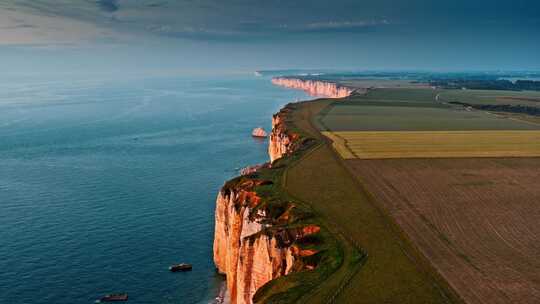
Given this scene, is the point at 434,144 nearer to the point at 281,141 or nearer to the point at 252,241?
the point at 281,141

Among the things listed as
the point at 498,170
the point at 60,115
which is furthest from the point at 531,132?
the point at 60,115

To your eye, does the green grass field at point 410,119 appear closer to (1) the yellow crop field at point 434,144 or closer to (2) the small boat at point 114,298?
(1) the yellow crop field at point 434,144

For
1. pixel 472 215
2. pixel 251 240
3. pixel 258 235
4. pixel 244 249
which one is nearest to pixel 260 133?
pixel 472 215

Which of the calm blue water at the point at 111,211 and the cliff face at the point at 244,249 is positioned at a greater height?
the cliff face at the point at 244,249

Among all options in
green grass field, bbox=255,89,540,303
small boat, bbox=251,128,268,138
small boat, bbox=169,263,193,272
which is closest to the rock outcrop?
green grass field, bbox=255,89,540,303

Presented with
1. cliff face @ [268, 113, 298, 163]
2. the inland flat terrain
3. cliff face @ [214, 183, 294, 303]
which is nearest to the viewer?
the inland flat terrain

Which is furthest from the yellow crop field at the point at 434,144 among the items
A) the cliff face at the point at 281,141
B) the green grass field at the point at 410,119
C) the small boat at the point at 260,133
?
the small boat at the point at 260,133

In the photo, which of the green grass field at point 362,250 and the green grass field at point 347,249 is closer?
the green grass field at point 362,250

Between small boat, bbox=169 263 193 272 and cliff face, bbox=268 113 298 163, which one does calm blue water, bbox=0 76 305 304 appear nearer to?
small boat, bbox=169 263 193 272
